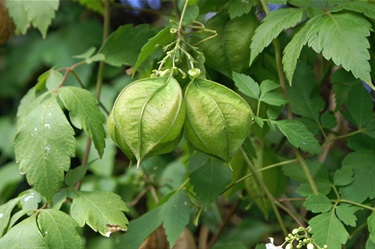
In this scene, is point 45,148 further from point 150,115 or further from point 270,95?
point 270,95

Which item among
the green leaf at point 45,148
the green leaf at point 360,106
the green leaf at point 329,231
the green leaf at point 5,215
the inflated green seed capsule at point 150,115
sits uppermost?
the inflated green seed capsule at point 150,115

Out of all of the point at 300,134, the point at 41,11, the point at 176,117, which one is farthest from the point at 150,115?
the point at 41,11

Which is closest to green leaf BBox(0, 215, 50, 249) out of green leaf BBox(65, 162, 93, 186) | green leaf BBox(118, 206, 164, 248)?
green leaf BBox(65, 162, 93, 186)

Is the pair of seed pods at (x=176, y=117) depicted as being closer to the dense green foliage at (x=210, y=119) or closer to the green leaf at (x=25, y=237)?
the dense green foliage at (x=210, y=119)

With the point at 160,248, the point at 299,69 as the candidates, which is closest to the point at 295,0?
the point at 299,69

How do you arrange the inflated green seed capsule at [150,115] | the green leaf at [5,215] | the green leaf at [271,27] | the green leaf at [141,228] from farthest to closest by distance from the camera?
the green leaf at [141,228], the green leaf at [5,215], the green leaf at [271,27], the inflated green seed capsule at [150,115]

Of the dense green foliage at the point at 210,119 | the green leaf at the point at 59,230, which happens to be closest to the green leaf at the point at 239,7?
the dense green foliage at the point at 210,119
